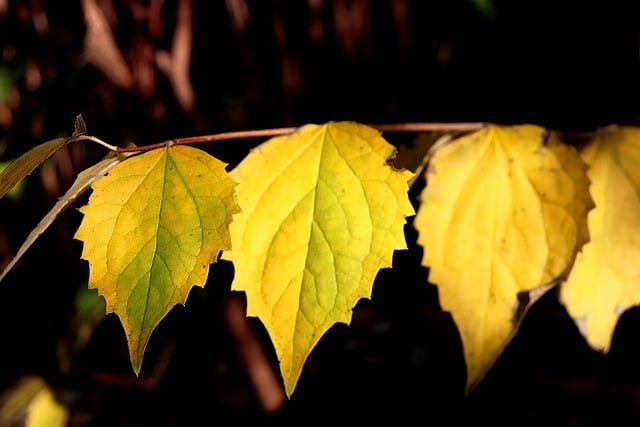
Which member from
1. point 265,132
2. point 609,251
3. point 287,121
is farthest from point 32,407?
point 609,251

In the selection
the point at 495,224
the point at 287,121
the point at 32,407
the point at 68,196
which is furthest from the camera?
the point at 287,121

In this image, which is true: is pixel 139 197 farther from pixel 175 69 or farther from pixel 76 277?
pixel 76 277

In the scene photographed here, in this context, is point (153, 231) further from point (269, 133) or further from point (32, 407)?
point (32, 407)

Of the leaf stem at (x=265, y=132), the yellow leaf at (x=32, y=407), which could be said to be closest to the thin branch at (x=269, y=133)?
the leaf stem at (x=265, y=132)

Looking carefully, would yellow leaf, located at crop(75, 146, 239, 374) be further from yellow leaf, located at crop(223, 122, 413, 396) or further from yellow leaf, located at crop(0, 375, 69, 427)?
yellow leaf, located at crop(0, 375, 69, 427)

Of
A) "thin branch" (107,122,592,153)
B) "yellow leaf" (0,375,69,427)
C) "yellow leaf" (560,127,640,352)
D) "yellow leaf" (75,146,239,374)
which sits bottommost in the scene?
"yellow leaf" (0,375,69,427)

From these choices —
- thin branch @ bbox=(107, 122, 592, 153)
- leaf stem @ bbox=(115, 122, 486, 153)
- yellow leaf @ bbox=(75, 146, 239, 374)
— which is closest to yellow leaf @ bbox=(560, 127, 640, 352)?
thin branch @ bbox=(107, 122, 592, 153)
